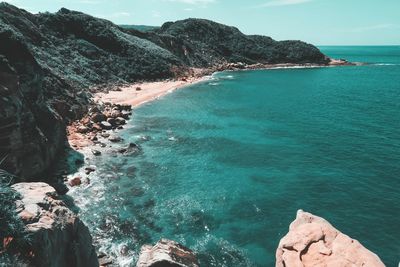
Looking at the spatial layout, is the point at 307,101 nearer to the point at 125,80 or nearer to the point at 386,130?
the point at 386,130

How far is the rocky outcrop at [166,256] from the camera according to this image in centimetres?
2177

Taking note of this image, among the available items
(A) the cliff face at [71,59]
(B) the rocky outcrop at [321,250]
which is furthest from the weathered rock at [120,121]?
(B) the rocky outcrop at [321,250]

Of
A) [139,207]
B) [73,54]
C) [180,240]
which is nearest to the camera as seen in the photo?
[180,240]

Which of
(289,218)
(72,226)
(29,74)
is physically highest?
(29,74)

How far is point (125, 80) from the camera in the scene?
323 ft

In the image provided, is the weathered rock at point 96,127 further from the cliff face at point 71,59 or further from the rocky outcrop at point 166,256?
the rocky outcrop at point 166,256

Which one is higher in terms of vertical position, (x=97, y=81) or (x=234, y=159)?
(x=97, y=81)

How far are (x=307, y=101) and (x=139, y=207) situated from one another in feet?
202

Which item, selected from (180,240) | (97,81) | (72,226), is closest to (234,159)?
(180,240)

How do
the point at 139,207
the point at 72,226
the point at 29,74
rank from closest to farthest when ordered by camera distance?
the point at 72,226 → the point at 139,207 → the point at 29,74

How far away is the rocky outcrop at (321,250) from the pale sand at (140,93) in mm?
58301

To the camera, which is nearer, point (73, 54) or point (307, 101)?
point (307, 101)

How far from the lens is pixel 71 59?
9050 centimetres

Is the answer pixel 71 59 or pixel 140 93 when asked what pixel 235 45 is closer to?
pixel 140 93
